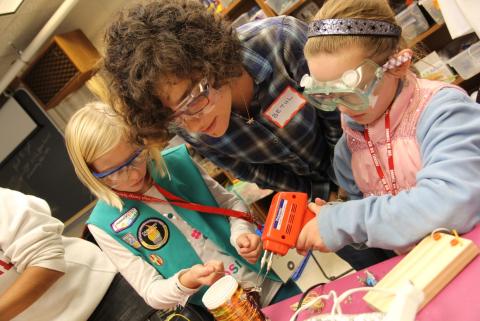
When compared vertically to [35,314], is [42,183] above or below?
above

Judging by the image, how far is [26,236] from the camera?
1630 mm

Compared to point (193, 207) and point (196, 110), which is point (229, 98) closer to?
point (196, 110)

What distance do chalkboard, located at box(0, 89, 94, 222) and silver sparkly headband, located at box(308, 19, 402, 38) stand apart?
11.5 feet

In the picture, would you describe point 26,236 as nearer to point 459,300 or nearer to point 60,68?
point 459,300

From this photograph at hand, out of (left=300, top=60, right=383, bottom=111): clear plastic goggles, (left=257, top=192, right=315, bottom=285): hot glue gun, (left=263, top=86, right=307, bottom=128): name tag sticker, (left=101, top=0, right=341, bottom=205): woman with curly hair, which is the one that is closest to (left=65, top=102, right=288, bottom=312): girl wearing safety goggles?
(left=101, top=0, right=341, bottom=205): woman with curly hair

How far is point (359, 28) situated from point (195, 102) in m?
0.51

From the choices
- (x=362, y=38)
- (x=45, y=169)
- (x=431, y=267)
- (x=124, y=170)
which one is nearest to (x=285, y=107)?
(x=362, y=38)

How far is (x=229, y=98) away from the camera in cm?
136

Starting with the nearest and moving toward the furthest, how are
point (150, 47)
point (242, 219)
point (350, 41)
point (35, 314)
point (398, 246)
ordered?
point (398, 246) < point (350, 41) < point (150, 47) < point (242, 219) < point (35, 314)

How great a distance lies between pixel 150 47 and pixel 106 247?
798 mm

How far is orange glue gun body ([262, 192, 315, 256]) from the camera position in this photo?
1.05m

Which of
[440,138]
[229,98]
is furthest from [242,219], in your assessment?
[440,138]

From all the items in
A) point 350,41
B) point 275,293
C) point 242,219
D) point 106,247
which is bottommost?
point 275,293

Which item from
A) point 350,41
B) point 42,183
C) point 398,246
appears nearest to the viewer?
point 398,246
